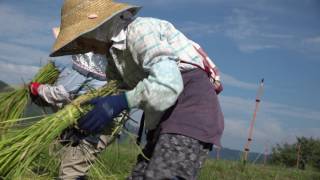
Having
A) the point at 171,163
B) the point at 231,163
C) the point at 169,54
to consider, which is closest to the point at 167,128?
the point at 171,163

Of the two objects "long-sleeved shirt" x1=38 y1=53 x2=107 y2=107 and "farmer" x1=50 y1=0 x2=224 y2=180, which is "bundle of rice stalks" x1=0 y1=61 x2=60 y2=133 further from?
"farmer" x1=50 y1=0 x2=224 y2=180

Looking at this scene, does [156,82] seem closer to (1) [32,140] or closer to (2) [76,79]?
(1) [32,140]

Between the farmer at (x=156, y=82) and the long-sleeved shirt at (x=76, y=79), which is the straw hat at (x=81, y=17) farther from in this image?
the long-sleeved shirt at (x=76, y=79)

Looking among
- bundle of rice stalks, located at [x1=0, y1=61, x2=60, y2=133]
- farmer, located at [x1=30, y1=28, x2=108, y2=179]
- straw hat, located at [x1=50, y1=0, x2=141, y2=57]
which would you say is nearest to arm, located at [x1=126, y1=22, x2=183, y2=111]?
straw hat, located at [x1=50, y1=0, x2=141, y2=57]

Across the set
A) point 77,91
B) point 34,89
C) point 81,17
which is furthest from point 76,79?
point 81,17

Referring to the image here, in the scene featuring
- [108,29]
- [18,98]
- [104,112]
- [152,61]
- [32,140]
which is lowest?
[32,140]

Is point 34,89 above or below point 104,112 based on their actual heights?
above

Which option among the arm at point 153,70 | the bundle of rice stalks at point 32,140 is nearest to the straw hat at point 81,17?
the arm at point 153,70

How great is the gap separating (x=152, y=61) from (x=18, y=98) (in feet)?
4.43

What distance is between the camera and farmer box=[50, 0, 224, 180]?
7.67 ft

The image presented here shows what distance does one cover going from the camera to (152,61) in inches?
93.0

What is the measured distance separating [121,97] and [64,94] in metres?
1.07

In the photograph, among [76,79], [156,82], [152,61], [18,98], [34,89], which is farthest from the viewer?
[76,79]

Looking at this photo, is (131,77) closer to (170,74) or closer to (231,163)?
(170,74)
